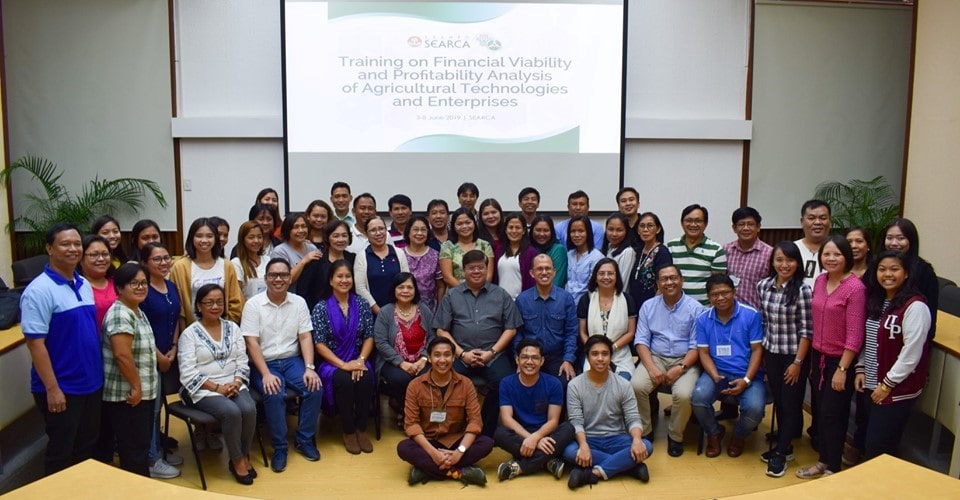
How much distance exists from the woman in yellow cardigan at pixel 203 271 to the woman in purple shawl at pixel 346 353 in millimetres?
488

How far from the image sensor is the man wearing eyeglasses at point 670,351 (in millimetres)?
4234

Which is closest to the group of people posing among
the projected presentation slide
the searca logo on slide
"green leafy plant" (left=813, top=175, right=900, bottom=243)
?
the projected presentation slide

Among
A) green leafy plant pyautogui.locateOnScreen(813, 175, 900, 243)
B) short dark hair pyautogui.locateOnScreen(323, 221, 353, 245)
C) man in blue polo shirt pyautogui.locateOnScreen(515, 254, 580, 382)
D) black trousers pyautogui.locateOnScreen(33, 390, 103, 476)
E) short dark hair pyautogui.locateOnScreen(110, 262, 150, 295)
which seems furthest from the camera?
green leafy plant pyautogui.locateOnScreen(813, 175, 900, 243)

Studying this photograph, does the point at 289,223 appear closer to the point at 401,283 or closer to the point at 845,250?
the point at 401,283

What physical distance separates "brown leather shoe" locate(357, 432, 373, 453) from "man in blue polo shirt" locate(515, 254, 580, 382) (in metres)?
1.10

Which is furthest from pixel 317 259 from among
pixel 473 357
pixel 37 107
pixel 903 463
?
pixel 37 107

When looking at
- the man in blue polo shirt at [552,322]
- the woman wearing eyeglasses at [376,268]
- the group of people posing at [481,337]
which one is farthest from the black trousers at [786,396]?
the woman wearing eyeglasses at [376,268]

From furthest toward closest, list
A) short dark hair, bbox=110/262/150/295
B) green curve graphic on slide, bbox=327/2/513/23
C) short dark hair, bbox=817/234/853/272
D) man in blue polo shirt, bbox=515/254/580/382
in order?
green curve graphic on slide, bbox=327/2/513/23 → man in blue polo shirt, bbox=515/254/580/382 → short dark hair, bbox=817/234/853/272 → short dark hair, bbox=110/262/150/295

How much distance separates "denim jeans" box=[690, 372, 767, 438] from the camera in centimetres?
409

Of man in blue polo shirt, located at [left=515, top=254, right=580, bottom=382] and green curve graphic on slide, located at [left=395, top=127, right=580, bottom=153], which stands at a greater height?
green curve graphic on slide, located at [left=395, top=127, right=580, bottom=153]

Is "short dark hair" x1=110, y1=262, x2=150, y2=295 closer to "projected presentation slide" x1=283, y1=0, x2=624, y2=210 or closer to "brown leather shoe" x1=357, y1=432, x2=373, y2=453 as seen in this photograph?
"brown leather shoe" x1=357, y1=432, x2=373, y2=453

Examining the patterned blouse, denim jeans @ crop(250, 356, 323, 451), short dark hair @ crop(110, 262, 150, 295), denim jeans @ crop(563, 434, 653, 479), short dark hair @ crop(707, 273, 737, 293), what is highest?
short dark hair @ crop(110, 262, 150, 295)

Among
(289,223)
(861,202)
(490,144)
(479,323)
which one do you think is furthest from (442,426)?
(861,202)

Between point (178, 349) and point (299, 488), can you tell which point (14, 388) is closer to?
point (178, 349)
